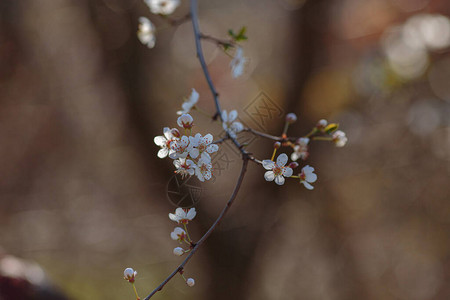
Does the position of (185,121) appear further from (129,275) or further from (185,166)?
(129,275)

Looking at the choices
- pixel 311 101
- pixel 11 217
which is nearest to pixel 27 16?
pixel 11 217

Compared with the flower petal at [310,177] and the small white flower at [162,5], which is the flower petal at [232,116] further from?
the small white flower at [162,5]

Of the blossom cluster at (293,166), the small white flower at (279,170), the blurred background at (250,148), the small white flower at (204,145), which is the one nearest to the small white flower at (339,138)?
the blossom cluster at (293,166)

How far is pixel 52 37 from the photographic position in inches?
137

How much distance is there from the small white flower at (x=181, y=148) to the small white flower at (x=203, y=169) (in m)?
0.03

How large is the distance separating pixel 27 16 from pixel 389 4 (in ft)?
8.62

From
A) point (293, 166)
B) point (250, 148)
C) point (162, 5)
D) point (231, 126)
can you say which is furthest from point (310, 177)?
point (250, 148)

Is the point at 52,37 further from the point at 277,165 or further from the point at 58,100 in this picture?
the point at 277,165

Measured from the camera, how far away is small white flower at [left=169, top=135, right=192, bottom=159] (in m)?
0.64

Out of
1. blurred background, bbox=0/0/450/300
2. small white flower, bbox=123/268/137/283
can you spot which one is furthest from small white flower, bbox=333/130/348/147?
blurred background, bbox=0/0/450/300

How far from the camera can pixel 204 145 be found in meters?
0.65

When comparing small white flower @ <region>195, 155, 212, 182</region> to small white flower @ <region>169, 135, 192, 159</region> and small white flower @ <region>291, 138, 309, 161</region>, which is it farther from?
small white flower @ <region>291, 138, 309, 161</region>

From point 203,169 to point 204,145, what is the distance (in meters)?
0.04

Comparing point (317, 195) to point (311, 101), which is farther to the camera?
point (317, 195)
